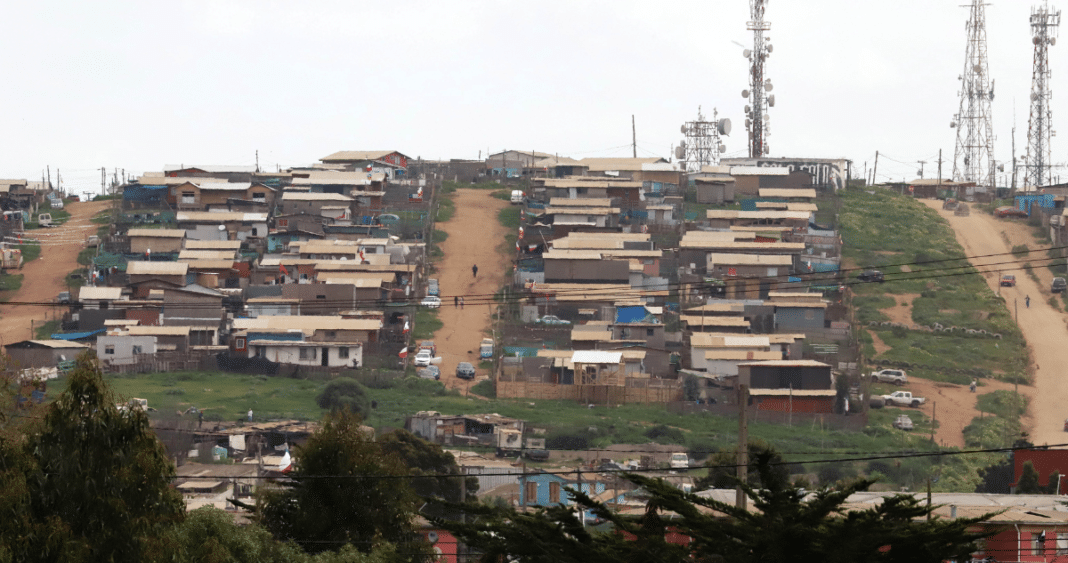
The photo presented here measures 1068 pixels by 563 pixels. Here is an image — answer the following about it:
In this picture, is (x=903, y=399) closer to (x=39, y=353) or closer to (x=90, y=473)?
(x=39, y=353)

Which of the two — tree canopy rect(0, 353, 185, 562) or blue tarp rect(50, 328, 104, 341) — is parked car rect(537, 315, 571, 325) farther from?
tree canopy rect(0, 353, 185, 562)

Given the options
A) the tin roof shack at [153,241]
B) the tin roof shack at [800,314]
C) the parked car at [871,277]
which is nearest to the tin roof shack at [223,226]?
the tin roof shack at [153,241]

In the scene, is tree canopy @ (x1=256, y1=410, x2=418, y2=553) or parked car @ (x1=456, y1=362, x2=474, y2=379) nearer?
tree canopy @ (x1=256, y1=410, x2=418, y2=553)

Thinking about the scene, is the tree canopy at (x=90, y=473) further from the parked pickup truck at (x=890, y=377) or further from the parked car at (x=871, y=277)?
the parked car at (x=871, y=277)

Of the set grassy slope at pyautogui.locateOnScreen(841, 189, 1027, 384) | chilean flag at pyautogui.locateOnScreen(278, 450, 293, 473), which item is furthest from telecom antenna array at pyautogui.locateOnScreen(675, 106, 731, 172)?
chilean flag at pyautogui.locateOnScreen(278, 450, 293, 473)

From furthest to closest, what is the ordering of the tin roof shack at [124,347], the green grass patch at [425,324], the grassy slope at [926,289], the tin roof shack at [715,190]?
1. the tin roof shack at [715,190]
2. the green grass patch at [425,324]
3. the grassy slope at [926,289]
4. the tin roof shack at [124,347]

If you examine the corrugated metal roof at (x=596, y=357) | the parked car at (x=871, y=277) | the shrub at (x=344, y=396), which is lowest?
the shrub at (x=344, y=396)

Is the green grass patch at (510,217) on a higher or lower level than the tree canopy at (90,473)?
higher

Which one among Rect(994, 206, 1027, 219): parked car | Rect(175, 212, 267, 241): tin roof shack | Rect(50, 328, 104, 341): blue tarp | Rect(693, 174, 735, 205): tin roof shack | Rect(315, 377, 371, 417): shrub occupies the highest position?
Rect(693, 174, 735, 205): tin roof shack
